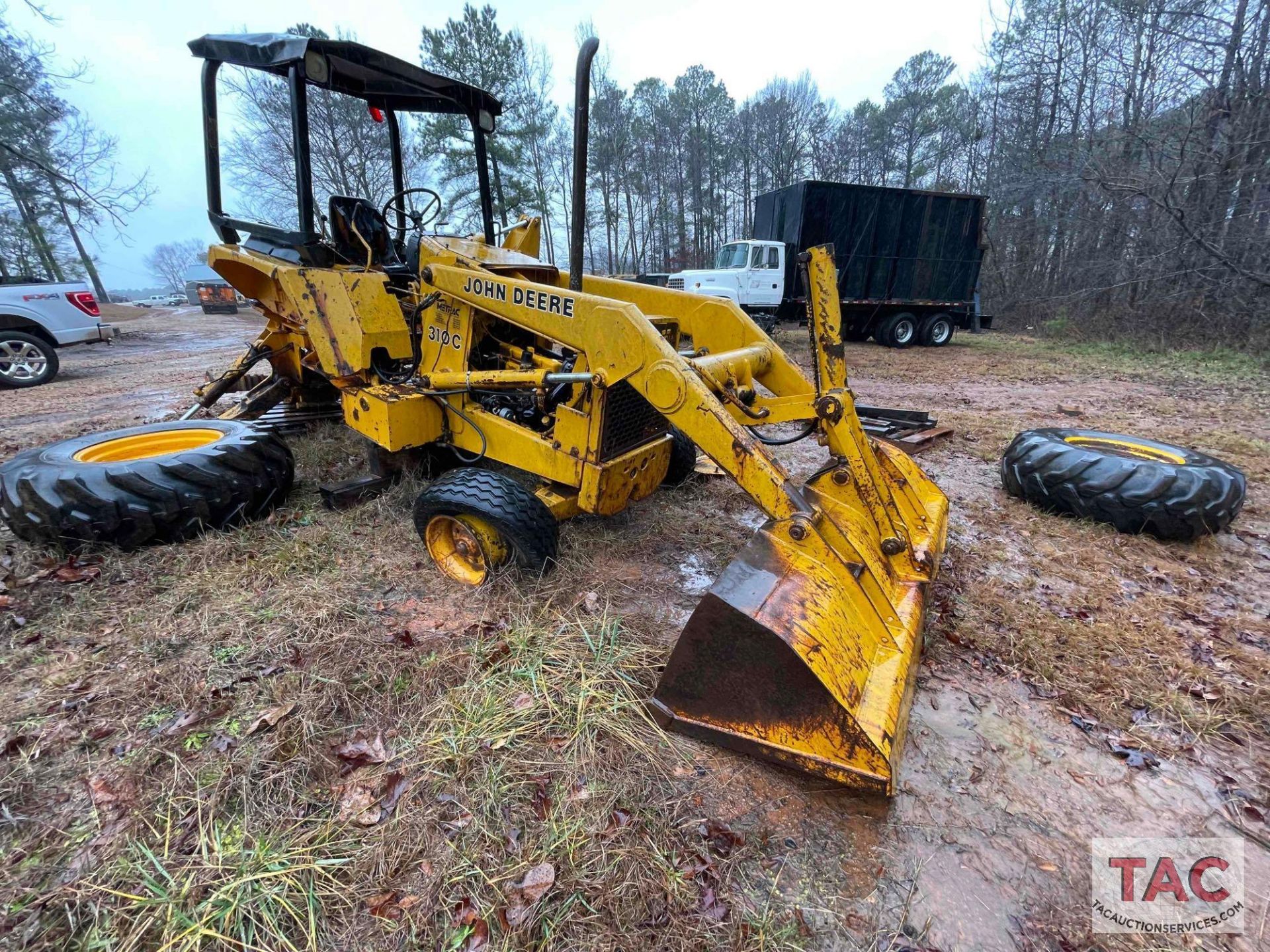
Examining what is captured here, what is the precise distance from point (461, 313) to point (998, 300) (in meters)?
21.4

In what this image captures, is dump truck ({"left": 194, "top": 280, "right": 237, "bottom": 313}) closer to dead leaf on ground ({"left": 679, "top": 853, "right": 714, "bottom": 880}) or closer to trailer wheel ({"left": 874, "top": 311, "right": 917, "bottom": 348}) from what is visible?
trailer wheel ({"left": 874, "top": 311, "right": 917, "bottom": 348})

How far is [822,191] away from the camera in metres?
12.5

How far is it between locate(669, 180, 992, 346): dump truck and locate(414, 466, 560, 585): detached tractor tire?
11.2 meters

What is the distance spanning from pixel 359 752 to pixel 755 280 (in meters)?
13.2

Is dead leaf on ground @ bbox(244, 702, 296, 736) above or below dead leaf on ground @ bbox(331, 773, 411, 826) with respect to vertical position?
above

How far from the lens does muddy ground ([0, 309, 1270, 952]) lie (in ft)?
5.36

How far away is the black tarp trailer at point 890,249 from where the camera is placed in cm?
1275

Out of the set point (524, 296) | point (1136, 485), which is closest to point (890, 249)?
point (1136, 485)

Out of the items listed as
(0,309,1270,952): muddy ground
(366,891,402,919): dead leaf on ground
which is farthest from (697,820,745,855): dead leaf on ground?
(366,891,402,919): dead leaf on ground

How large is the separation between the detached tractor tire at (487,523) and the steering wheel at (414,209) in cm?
208

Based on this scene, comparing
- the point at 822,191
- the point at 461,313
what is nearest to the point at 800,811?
the point at 461,313

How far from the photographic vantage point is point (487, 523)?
3.02 m

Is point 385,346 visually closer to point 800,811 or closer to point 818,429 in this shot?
point 818,429

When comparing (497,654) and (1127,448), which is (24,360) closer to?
(497,654)
